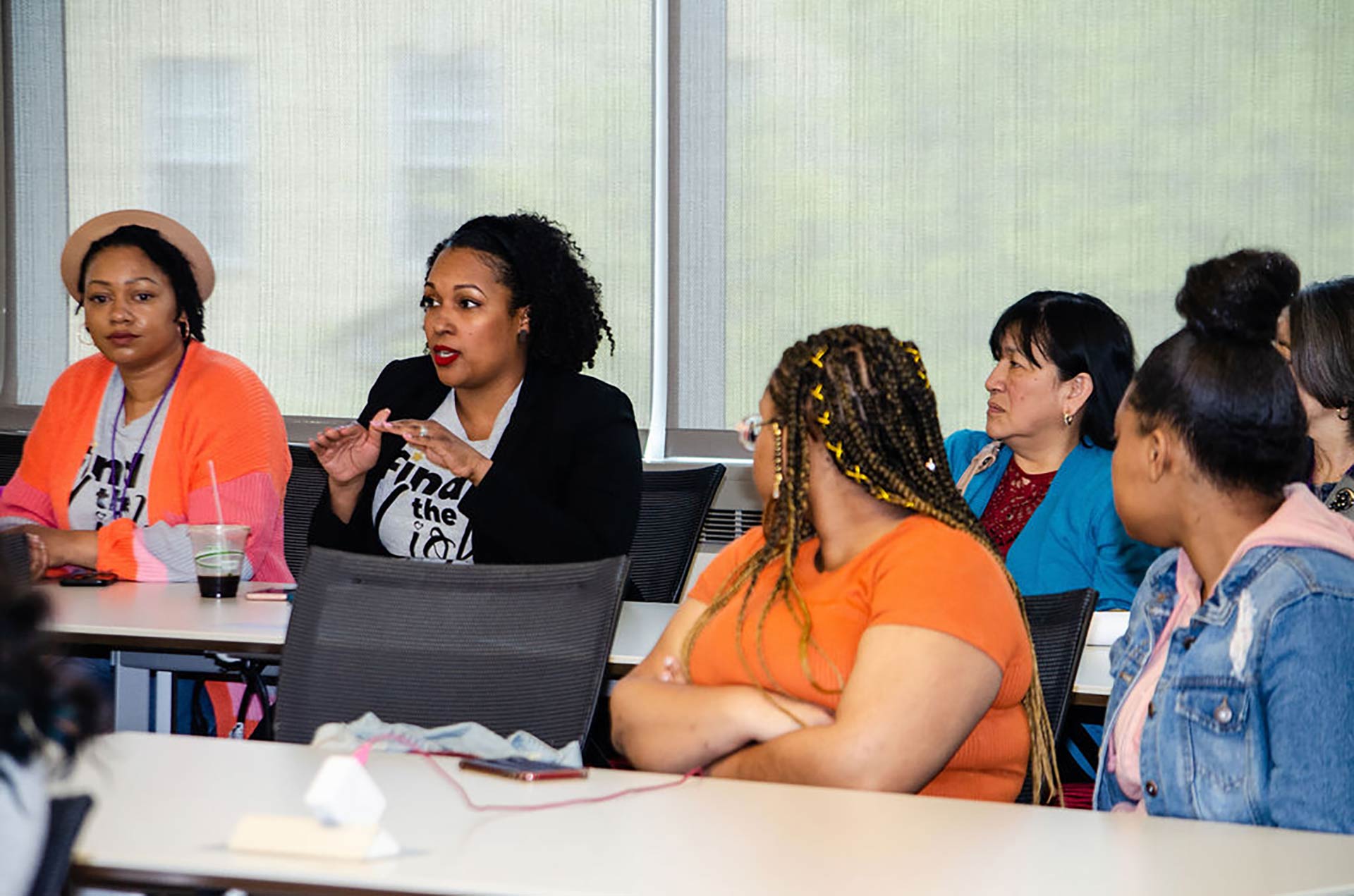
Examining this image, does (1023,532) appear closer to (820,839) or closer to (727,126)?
(820,839)

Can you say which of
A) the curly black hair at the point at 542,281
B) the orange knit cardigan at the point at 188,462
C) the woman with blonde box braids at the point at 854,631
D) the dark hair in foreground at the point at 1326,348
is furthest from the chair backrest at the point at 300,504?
the dark hair in foreground at the point at 1326,348

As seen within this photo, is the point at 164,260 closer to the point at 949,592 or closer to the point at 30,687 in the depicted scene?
the point at 949,592

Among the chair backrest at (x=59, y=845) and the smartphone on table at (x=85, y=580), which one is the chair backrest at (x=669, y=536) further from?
the chair backrest at (x=59, y=845)

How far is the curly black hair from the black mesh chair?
151 centimetres

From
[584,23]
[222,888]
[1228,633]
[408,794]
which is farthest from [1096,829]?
[584,23]

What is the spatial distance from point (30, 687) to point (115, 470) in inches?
107

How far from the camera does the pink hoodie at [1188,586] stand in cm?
170

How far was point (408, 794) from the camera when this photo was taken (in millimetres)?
1641

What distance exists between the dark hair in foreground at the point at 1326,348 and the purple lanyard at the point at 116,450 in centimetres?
249

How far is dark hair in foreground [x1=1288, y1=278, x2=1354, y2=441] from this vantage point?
312cm

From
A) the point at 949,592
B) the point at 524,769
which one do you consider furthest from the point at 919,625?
the point at 524,769

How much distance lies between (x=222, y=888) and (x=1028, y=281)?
169 inches

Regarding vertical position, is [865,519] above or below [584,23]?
below

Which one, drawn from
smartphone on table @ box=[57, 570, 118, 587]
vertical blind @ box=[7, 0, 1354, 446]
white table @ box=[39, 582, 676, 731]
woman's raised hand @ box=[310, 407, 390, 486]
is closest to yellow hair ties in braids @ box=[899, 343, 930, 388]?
white table @ box=[39, 582, 676, 731]
